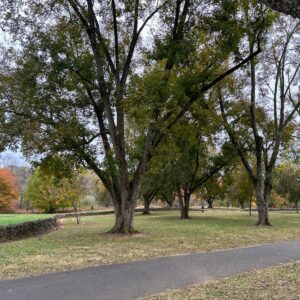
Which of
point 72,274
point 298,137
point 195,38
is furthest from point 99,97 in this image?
point 298,137

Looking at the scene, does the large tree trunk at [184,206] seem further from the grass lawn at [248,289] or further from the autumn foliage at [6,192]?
the autumn foliage at [6,192]

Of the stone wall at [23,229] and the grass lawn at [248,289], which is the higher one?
the stone wall at [23,229]

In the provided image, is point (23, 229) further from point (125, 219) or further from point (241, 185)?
point (241, 185)

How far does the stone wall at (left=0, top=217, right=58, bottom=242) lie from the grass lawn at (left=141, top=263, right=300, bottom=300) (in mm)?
11975

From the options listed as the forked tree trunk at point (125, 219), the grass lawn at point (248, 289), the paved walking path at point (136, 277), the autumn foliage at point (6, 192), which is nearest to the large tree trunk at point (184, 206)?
the forked tree trunk at point (125, 219)

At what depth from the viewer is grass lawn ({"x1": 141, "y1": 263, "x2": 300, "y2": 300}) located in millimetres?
5980

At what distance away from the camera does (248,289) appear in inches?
253

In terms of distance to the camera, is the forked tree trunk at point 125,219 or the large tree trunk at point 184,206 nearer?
the forked tree trunk at point 125,219

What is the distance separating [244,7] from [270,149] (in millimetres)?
11851

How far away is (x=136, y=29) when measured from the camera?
16625 millimetres

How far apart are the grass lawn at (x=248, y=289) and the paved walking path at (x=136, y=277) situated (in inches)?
16.0

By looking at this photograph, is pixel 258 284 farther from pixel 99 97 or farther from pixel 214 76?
pixel 99 97

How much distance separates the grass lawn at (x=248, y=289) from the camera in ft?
19.6

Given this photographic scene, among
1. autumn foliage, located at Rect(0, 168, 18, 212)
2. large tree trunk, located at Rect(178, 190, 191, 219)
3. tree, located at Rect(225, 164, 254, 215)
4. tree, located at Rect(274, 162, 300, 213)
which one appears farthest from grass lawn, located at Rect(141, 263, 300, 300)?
autumn foliage, located at Rect(0, 168, 18, 212)
